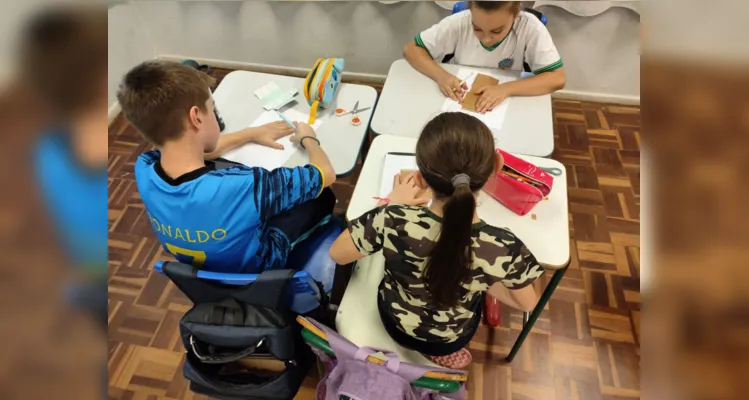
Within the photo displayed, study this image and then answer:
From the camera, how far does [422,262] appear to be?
3.45ft

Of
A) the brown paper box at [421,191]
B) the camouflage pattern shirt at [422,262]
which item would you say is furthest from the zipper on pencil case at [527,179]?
the camouflage pattern shirt at [422,262]

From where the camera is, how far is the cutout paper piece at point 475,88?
1.68 metres

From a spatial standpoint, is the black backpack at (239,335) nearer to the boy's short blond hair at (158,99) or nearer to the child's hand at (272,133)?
the boy's short blond hair at (158,99)

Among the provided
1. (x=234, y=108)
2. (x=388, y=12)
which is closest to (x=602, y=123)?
(x=388, y=12)

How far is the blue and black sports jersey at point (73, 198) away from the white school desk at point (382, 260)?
1002 mm

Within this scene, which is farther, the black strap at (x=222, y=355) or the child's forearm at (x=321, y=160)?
Answer: the child's forearm at (x=321, y=160)

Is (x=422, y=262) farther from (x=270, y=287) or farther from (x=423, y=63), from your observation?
(x=423, y=63)

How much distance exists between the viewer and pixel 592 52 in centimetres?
266

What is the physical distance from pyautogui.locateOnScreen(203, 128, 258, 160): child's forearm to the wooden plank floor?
0.36 metres

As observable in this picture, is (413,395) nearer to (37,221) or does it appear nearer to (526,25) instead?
(37,221)

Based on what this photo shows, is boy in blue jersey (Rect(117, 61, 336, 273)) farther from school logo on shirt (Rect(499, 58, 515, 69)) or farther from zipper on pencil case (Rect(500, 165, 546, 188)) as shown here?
school logo on shirt (Rect(499, 58, 515, 69))

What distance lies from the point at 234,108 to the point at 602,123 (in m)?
2.07

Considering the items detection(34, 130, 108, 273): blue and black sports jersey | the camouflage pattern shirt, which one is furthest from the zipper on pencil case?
detection(34, 130, 108, 273): blue and black sports jersey

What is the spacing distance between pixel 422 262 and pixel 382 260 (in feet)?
1.36
